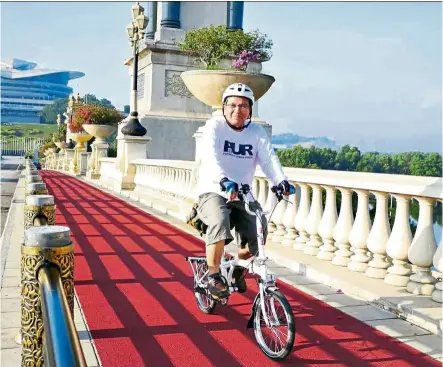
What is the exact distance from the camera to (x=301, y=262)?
18.6ft

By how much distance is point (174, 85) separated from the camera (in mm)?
22203

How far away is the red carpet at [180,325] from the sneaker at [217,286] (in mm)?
311

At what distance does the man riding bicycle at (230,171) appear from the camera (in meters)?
3.68

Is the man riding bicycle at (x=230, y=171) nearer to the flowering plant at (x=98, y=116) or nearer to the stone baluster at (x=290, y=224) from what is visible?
the stone baluster at (x=290, y=224)

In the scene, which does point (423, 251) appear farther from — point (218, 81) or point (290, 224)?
point (218, 81)

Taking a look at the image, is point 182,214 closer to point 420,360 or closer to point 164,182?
point 164,182

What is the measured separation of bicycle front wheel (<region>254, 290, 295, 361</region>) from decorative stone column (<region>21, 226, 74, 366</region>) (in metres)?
1.40

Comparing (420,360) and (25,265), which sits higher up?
(25,265)

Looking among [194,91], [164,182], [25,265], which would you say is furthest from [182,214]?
[25,265]

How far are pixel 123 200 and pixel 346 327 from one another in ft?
32.7

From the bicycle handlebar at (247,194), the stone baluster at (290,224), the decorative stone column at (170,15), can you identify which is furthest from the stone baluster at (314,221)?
the decorative stone column at (170,15)

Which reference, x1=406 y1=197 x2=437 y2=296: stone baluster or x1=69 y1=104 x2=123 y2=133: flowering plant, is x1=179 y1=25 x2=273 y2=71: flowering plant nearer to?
x1=406 y1=197 x2=437 y2=296: stone baluster

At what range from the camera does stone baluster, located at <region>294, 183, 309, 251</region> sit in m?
6.11

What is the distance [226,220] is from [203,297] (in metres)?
0.94
